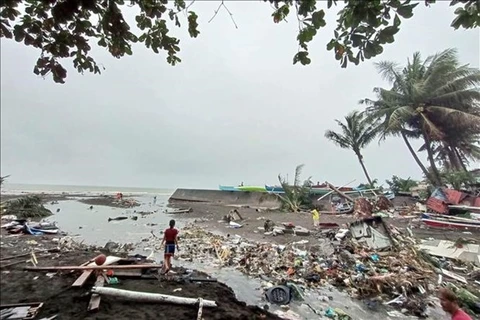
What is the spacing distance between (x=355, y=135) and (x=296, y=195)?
6700mm

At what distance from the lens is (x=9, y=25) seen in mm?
2238

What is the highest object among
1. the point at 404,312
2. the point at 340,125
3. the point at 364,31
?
the point at 340,125

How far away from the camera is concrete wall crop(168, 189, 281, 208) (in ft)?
83.0

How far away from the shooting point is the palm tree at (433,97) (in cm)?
1673

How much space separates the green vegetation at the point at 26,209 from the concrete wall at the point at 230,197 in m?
15.3

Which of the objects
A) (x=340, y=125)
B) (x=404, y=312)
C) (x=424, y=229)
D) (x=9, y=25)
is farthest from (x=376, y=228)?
(x=340, y=125)

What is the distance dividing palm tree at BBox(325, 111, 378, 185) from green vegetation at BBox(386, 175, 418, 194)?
190 cm

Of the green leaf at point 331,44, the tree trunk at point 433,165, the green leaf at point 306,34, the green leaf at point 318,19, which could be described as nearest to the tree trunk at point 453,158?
the tree trunk at point 433,165

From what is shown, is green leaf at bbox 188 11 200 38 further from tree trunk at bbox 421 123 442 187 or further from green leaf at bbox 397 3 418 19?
tree trunk at bbox 421 123 442 187

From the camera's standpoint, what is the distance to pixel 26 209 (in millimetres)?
15781

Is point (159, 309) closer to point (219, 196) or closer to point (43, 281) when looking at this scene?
point (43, 281)

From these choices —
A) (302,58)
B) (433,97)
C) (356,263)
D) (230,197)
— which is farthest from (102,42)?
(230,197)

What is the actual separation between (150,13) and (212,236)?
944 centimetres

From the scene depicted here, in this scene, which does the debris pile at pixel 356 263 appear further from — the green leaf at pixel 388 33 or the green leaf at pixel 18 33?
the green leaf at pixel 18 33
